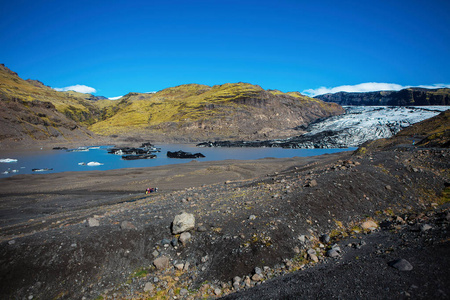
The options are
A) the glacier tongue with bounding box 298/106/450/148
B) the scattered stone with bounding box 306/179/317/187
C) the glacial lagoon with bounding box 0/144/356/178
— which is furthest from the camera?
the glacier tongue with bounding box 298/106/450/148

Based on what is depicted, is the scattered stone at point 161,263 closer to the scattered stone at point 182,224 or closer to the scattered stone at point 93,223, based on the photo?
the scattered stone at point 182,224

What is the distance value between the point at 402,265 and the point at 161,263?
6.56 metres

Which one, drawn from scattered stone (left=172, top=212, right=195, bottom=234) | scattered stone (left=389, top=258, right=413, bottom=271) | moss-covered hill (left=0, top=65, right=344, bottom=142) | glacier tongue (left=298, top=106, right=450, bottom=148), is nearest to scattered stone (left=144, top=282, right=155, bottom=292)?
scattered stone (left=172, top=212, right=195, bottom=234)

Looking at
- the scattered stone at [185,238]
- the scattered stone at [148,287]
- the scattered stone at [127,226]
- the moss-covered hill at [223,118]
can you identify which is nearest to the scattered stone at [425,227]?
the scattered stone at [185,238]

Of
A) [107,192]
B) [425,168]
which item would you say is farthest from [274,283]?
[107,192]

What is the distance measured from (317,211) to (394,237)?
2.84 metres

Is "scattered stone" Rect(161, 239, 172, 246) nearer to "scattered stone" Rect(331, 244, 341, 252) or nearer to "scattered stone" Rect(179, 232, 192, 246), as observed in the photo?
"scattered stone" Rect(179, 232, 192, 246)

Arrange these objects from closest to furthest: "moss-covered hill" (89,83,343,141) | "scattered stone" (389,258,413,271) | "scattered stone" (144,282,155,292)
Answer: "scattered stone" (389,258,413,271) → "scattered stone" (144,282,155,292) → "moss-covered hill" (89,83,343,141)

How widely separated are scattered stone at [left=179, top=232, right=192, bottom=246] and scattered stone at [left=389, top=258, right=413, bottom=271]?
19.6 feet

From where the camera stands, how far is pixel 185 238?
27.5 feet

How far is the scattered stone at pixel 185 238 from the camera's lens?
326 inches

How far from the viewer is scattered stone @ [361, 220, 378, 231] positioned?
30.5 ft

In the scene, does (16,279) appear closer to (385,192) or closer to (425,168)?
(385,192)

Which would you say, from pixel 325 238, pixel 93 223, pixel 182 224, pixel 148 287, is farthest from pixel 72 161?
pixel 325 238
